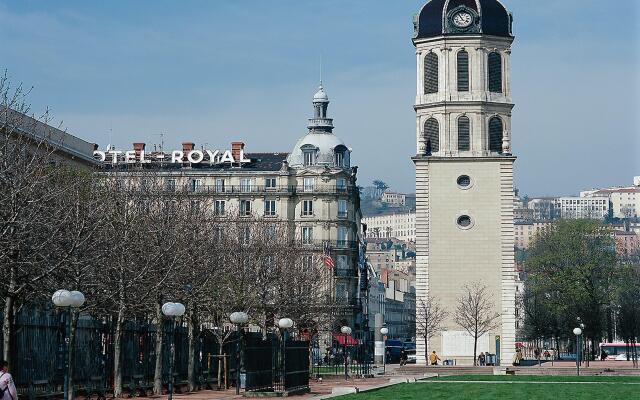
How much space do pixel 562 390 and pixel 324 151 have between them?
78532 mm

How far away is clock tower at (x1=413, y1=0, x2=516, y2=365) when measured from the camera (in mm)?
102438

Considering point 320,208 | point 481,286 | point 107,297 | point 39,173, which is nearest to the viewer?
point 39,173

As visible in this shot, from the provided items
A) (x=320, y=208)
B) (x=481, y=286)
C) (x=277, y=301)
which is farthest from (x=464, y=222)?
(x=320, y=208)

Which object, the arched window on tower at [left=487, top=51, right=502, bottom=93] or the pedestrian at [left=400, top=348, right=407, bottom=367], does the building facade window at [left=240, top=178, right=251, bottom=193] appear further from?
the arched window on tower at [left=487, top=51, right=502, bottom=93]

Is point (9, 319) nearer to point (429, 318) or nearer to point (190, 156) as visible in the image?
point (429, 318)

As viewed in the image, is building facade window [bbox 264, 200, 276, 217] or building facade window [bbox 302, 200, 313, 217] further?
building facade window [bbox 302, 200, 313, 217]

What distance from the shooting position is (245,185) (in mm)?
130375

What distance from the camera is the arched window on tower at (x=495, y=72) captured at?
104312 mm

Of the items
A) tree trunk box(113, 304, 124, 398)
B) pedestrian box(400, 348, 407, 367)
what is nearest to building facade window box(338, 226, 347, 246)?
pedestrian box(400, 348, 407, 367)

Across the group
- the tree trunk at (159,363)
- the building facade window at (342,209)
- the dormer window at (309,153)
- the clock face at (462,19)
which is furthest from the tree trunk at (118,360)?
the dormer window at (309,153)

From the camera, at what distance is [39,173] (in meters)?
47.8

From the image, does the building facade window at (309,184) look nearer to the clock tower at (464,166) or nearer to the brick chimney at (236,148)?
the brick chimney at (236,148)

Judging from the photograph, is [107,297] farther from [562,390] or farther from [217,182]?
[217,182]

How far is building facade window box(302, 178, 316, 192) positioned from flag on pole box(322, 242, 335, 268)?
202 inches
